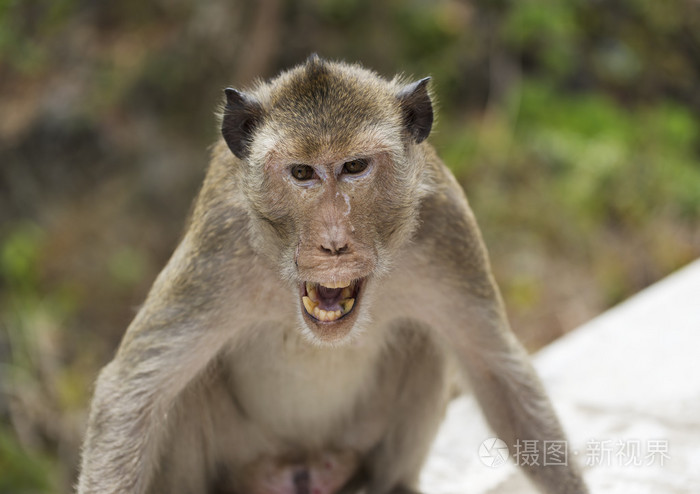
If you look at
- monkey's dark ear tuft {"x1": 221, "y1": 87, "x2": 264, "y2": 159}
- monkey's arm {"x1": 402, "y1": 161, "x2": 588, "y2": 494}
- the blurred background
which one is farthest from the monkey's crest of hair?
the blurred background

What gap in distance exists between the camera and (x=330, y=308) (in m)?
3.06

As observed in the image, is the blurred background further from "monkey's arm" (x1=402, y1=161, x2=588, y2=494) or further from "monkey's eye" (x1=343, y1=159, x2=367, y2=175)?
"monkey's eye" (x1=343, y1=159, x2=367, y2=175)

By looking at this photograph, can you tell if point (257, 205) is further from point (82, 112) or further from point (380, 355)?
point (82, 112)

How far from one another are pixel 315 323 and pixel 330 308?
9 cm

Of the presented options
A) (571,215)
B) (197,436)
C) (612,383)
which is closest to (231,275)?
(197,436)

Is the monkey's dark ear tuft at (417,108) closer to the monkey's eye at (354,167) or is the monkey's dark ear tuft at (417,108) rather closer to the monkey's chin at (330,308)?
the monkey's eye at (354,167)

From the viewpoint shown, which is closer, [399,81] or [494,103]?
[399,81]

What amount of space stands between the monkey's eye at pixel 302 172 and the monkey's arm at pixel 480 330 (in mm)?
683

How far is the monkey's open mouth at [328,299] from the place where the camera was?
302 centimetres

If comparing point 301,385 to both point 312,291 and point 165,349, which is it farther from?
point 312,291

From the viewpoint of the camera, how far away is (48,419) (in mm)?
9250

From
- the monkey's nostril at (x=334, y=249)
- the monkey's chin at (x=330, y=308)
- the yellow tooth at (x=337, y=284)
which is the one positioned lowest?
the monkey's chin at (x=330, y=308)

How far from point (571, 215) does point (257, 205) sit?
25.8ft

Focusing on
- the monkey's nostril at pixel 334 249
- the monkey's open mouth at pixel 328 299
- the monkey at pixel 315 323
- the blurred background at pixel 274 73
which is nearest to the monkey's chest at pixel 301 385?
the monkey at pixel 315 323
